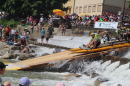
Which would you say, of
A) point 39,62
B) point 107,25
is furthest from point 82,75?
point 107,25

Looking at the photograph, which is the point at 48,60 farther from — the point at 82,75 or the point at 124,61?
the point at 124,61

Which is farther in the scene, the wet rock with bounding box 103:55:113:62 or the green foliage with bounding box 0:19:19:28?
the green foliage with bounding box 0:19:19:28

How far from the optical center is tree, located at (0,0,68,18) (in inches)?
1047

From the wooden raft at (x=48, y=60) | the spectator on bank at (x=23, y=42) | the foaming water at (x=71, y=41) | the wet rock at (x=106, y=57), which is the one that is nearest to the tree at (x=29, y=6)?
the foaming water at (x=71, y=41)

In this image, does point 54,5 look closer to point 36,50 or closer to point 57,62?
point 36,50

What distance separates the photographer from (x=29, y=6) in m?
26.7

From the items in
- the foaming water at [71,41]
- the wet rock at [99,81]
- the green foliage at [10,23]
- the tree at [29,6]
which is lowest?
the wet rock at [99,81]

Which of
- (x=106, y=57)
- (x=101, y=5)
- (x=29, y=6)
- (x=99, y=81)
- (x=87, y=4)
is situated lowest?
(x=99, y=81)

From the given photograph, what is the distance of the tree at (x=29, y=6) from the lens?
26594 millimetres

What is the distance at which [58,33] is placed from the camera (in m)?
20.4

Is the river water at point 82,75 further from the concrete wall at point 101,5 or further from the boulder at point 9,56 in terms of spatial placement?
the concrete wall at point 101,5

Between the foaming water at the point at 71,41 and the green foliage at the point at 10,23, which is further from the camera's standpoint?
the green foliage at the point at 10,23

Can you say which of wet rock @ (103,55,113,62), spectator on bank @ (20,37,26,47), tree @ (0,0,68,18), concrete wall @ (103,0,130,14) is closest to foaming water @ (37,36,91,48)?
spectator on bank @ (20,37,26,47)

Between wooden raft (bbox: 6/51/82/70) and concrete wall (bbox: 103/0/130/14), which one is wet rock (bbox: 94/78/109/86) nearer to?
wooden raft (bbox: 6/51/82/70)
